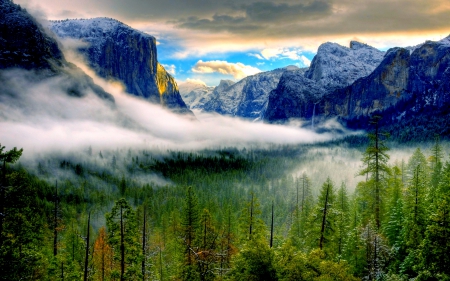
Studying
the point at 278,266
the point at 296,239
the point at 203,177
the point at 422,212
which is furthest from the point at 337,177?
the point at 278,266

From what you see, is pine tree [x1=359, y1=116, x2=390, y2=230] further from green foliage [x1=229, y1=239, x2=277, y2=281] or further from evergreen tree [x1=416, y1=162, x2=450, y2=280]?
green foliage [x1=229, y1=239, x2=277, y2=281]

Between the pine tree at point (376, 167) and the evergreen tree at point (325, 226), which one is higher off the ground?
the pine tree at point (376, 167)

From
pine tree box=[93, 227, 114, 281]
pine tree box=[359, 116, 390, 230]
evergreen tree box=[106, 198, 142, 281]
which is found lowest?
pine tree box=[93, 227, 114, 281]

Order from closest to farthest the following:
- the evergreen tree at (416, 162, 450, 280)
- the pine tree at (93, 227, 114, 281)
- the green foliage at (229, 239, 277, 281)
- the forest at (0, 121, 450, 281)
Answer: the forest at (0, 121, 450, 281), the evergreen tree at (416, 162, 450, 280), the green foliage at (229, 239, 277, 281), the pine tree at (93, 227, 114, 281)

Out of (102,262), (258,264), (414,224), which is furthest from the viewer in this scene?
(102,262)

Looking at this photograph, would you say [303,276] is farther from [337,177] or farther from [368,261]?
[337,177]

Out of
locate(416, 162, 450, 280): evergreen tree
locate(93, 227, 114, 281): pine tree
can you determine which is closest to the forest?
locate(416, 162, 450, 280): evergreen tree

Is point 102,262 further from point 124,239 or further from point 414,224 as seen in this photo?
point 414,224

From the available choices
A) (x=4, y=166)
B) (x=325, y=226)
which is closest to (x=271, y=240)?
(x=325, y=226)

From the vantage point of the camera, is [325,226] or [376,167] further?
[376,167]

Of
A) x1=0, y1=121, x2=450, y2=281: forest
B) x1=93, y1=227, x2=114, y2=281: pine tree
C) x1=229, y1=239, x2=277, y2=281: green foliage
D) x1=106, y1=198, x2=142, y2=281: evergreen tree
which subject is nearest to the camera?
x1=0, y1=121, x2=450, y2=281: forest

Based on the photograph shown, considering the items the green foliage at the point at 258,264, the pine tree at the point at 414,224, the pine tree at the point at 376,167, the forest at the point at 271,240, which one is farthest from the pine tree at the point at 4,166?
the pine tree at the point at 414,224

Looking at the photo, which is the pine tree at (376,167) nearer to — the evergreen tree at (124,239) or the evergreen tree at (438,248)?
the evergreen tree at (438,248)

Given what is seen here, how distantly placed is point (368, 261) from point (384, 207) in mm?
9222
